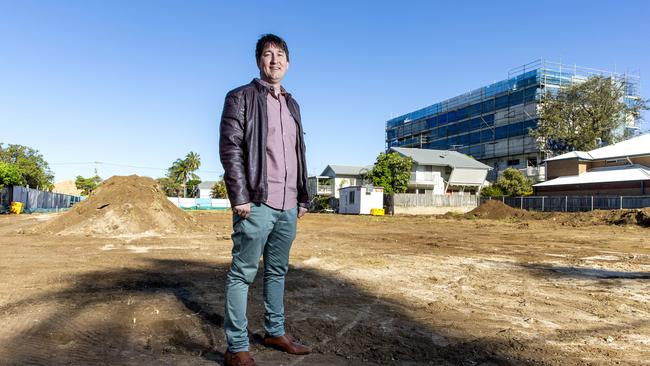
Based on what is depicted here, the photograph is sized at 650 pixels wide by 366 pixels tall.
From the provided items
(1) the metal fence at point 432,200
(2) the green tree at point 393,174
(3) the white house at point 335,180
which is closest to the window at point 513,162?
(1) the metal fence at point 432,200

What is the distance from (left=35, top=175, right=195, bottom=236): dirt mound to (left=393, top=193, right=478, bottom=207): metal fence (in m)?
25.2

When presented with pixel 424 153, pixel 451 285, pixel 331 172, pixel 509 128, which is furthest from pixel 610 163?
pixel 451 285

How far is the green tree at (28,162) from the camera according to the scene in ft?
189

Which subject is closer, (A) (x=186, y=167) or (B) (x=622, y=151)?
(B) (x=622, y=151)

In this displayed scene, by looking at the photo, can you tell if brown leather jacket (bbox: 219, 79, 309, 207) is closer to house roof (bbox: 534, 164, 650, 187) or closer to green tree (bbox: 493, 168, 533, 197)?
house roof (bbox: 534, 164, 650, 187)

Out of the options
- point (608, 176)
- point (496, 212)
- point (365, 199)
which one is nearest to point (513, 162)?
point (608, 176)

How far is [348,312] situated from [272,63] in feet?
7.58

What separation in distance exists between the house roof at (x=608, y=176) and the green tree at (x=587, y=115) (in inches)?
459

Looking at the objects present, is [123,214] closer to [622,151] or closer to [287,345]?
[287,345]

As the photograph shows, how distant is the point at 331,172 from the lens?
179 ft

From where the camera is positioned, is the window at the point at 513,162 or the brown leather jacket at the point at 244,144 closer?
the brown leather jacket at the point at 244,144

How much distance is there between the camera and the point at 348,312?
12.7 ft

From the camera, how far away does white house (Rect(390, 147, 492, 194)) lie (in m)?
47.8

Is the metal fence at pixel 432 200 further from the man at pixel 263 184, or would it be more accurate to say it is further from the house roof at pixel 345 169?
the man at pixel 263 184
